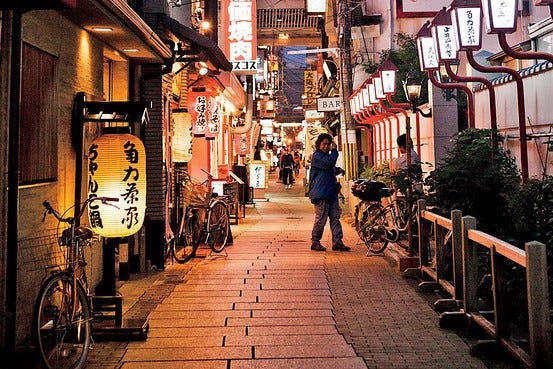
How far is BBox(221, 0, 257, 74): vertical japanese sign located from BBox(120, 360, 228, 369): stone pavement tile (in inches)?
656

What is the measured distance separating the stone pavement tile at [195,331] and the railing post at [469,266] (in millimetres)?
2769

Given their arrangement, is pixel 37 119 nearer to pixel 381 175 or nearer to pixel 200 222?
pixel 200 222

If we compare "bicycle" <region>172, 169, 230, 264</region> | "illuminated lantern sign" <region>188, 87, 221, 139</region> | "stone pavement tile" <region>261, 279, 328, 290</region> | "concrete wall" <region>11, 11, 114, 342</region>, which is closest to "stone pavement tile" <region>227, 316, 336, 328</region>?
"stone pavement tile" <region>261, 279, 328, 290</region>

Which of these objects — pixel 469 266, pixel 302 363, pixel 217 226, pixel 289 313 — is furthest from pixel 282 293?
pixel 217 226

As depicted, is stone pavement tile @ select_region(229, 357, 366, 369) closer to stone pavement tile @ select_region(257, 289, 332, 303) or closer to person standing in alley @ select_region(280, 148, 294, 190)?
stone pavement tile @ select_region(257, 289, 332, 303)

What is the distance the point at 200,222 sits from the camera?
547 inches

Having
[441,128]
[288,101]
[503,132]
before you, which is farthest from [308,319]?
[288,101]

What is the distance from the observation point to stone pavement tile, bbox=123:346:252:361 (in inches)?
266

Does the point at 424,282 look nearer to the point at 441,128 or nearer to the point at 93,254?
the point at 93,254

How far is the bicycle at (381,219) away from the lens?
45.3 feet

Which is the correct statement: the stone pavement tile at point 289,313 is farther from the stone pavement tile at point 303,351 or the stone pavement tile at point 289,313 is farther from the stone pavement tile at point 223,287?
the stone pavement tile at point 223,287

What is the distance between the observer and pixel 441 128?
1644 cm

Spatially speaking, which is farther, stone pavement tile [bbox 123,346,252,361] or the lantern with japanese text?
the lantern with japanese text

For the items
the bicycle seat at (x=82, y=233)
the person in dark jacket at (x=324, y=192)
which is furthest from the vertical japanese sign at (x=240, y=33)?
the bicycle seat at (x=82, y=233)
